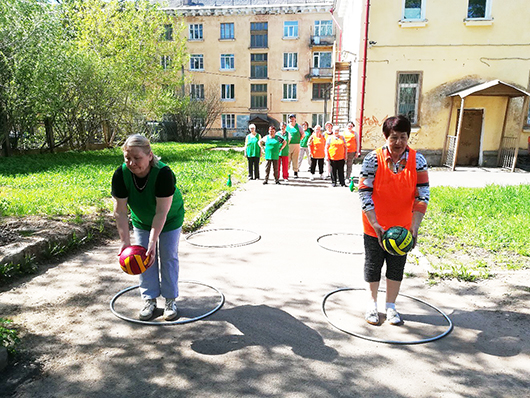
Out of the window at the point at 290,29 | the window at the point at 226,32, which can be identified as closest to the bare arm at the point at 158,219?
the window at the point at 290,29

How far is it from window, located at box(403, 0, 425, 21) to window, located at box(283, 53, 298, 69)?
96.8 feet

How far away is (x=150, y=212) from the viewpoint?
151 inches

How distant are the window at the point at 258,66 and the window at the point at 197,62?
583cm

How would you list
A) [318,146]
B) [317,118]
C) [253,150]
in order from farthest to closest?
1. [317,118]
2. [318,146]
3. [253,150]

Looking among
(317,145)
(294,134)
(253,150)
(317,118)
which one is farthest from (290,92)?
(253,150)

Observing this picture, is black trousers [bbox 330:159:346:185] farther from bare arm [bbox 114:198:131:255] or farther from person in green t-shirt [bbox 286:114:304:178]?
bare arm [bbox 114:198:131:255]

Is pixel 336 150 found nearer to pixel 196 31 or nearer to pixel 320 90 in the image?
pixel 320 90

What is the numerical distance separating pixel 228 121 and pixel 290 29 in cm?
1250

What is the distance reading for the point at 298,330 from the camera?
393 cm

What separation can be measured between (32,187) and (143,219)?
26.0 ft

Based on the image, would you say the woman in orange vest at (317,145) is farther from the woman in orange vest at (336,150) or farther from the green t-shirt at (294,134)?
the woman in orange vest at (336,150)

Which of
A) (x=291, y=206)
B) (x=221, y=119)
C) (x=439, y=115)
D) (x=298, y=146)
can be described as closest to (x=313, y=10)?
(x=221, y=119)

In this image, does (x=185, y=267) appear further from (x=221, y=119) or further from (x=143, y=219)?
(x=221, y=119)

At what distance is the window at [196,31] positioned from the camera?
4706 centimetres
